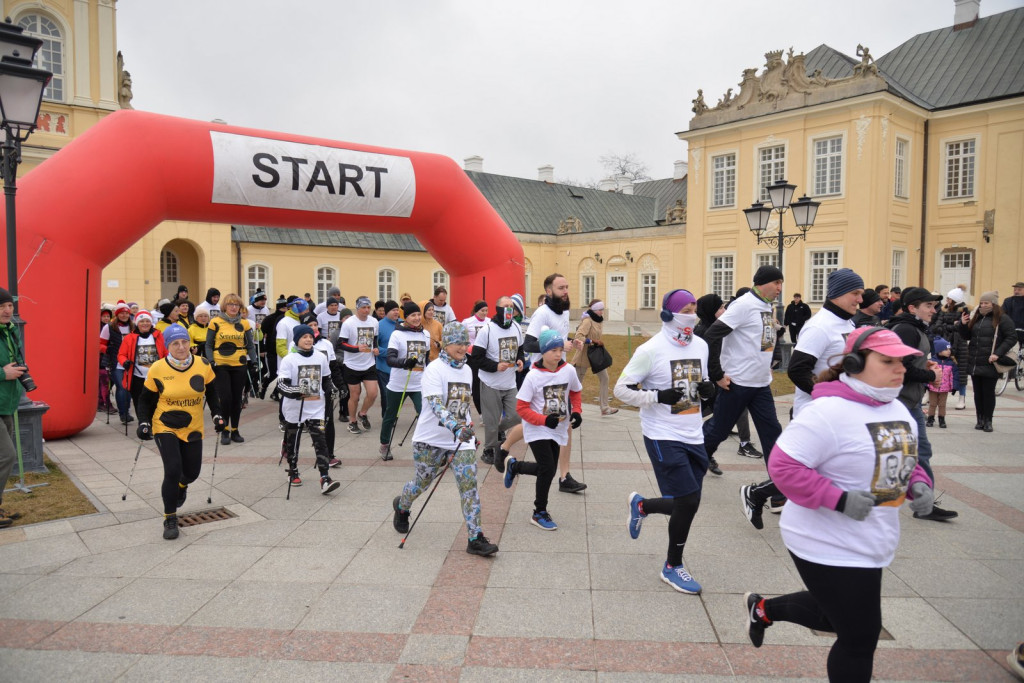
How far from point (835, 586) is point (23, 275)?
9613 millimetres

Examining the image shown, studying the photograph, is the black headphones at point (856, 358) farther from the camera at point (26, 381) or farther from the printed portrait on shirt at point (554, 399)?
the camera at point (26, 381)

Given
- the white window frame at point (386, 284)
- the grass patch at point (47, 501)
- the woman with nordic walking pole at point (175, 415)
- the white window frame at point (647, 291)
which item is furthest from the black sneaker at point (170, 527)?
the white window frame at point (647, 291)

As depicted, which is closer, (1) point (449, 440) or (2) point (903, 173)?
(1) point (449, 440)

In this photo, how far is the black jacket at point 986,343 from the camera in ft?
30.5

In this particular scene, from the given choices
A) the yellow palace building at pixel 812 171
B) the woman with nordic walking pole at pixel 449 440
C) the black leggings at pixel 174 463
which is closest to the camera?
the woman with nordic walking pole at pixel 449 440

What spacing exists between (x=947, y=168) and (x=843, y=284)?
27195 millimetres

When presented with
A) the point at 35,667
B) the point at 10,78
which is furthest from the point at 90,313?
the point at 35,667

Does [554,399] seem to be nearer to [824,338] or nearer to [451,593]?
[451,593]

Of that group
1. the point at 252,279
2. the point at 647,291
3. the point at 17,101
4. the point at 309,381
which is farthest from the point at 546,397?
the point at 647,291

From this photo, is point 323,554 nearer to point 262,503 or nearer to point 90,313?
point 262,503

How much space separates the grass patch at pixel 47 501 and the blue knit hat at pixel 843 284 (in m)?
6.69

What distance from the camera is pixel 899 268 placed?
2752 centimetres

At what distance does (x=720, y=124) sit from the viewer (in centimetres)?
3003

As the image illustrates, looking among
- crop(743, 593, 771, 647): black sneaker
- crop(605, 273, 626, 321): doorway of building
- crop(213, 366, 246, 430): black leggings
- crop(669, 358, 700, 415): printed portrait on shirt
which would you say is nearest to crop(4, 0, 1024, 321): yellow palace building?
crop(605, 273, 626, 321): doorway of building
